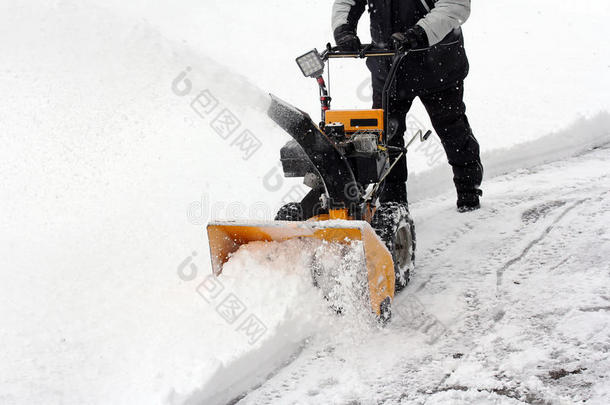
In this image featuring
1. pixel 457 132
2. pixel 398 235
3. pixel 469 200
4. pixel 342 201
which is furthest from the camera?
pixel 469 200

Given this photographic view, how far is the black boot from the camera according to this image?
14.3 ft

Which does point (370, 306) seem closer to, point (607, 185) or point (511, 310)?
point (511, 310)

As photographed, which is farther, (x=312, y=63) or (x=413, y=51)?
(x=413, y=51)

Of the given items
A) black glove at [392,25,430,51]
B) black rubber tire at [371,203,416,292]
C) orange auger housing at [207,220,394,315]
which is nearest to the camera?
orange auger housing at [207,220,394,315]

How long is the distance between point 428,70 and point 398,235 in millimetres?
1290

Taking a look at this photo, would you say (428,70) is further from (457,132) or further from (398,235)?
(398,235)

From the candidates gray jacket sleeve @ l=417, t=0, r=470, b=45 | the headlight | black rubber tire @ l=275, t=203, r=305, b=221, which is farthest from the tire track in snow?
the headlight

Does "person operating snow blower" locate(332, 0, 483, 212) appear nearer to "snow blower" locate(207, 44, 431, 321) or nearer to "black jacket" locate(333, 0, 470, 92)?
"black jacket" locate(333, 0, 470, 92)

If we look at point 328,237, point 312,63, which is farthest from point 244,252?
point 312,63

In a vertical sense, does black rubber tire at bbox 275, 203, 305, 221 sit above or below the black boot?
above

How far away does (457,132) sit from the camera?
13.6 ft

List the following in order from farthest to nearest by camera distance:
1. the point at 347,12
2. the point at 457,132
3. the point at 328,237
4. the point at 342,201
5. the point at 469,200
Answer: the point at 469,200 < the point at 457,132 < the point at 347,12 < the point at 342,201 < the point at 328,237

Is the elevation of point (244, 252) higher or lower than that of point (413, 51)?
lower

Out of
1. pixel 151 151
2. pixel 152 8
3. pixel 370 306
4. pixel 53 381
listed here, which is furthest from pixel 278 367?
pixel 152 8
